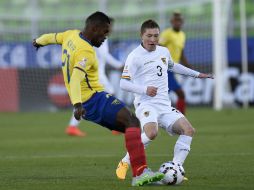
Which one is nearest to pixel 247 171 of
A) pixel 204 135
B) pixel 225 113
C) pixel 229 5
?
pixel 204 135

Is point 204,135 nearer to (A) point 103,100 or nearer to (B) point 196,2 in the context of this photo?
(A) point 103,100

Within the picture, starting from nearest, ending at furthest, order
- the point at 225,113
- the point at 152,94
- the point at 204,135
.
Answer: the point at 152,94
the point at 204,135
the point at 225,113

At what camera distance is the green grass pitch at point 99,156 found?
346 inches

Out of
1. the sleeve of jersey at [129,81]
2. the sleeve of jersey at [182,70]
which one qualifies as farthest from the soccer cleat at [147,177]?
the sleeve of jersey at [182,70]

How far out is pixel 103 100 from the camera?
879 cm

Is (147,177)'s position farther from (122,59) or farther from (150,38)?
(122,59)

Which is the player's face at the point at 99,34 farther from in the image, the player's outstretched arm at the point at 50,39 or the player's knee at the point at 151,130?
the player's knee at the point at 151,130

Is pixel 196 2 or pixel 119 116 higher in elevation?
pixel 196 2

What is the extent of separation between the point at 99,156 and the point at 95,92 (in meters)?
3.62

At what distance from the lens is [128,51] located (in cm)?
2447

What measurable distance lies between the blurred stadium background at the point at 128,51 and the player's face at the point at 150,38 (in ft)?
45.6

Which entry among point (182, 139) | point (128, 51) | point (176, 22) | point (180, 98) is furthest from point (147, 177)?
point (128, 51)

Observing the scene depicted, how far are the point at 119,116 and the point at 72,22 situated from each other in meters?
17.2

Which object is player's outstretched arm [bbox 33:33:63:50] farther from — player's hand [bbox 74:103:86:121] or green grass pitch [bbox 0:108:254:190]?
green grass pitch [bbox 0:108:254:190]
